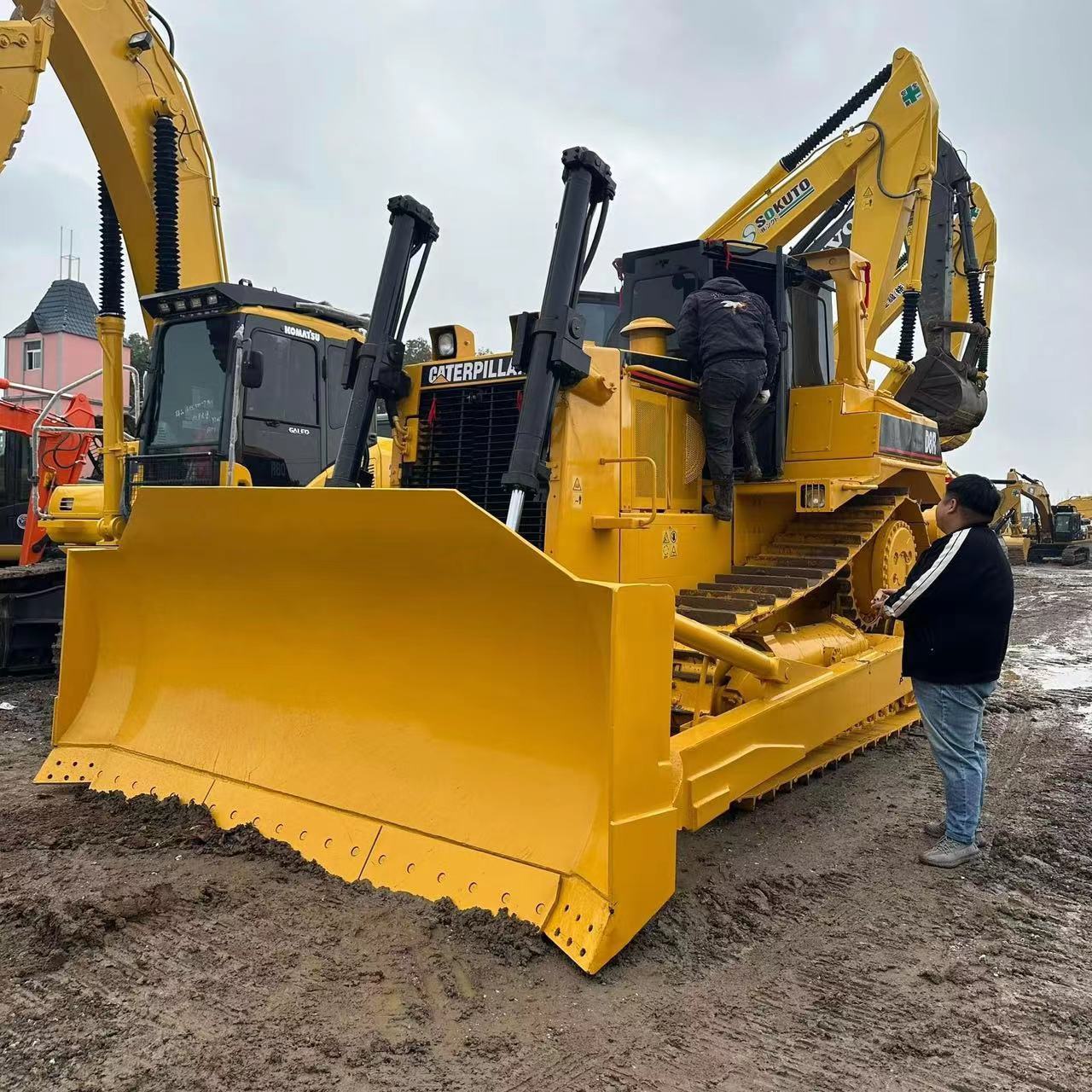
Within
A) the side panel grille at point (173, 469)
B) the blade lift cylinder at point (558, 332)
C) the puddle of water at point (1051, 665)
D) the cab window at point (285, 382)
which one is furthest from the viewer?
the puddle of water at point (1051, 665)

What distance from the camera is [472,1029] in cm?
254

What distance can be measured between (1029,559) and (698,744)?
28.8 metres

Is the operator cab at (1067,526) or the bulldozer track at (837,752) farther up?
the operator cab at (1067,526)

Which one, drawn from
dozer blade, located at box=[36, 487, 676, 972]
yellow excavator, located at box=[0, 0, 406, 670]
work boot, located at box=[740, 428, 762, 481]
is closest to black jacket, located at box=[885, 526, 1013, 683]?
work boot, located at box=[740, 428, 762, 481]

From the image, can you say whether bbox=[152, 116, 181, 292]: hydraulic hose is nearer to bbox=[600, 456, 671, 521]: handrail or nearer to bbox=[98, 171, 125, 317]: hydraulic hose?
bbox=[98, 171, 125, 317]: hydraulic hose

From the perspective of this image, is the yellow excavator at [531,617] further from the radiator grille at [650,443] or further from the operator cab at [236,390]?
the operator cab at [236,390]

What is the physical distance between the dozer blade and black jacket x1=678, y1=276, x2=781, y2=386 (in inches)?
84.1

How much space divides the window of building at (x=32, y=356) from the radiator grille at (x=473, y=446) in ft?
117

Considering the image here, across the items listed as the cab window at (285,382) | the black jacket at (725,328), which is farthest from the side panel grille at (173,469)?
the black jacket at (725,328)

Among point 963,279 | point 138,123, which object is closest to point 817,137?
point 963,279

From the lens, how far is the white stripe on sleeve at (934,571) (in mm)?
4012

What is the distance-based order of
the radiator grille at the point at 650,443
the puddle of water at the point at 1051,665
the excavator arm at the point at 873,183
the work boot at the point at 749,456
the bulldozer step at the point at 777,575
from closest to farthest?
the radiator grille at the point at 650,443
the bulldozer step at the point at 777,575
the work boot at the point at 749,456
the excavator arm at the point at 873,183
the puddle of water at the point at 1051,665

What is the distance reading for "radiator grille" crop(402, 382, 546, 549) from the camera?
443 centimetres

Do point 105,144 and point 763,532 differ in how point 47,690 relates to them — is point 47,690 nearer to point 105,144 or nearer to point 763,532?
point 105,144
